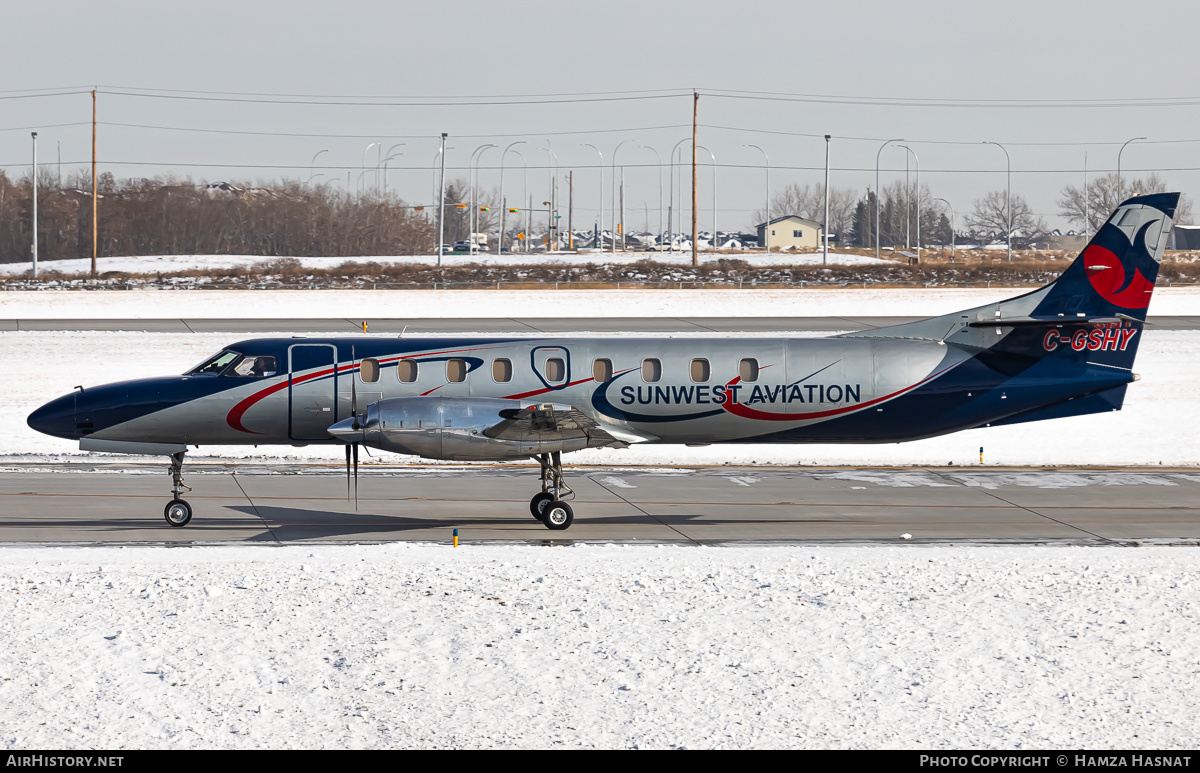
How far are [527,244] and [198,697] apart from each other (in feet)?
595

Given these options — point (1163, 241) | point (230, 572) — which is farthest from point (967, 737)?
point (1163, 241)

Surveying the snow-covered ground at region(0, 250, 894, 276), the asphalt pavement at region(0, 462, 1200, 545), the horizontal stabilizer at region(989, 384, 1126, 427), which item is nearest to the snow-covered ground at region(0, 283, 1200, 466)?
the asphalt pavement at region(0, 462, 1200, 545)

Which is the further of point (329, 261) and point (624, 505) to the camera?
point (329, 261)

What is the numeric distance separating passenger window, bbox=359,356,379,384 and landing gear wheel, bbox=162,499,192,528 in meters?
3.76

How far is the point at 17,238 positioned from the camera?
442ft

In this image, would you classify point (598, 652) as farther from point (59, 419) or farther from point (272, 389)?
point (59, 419)

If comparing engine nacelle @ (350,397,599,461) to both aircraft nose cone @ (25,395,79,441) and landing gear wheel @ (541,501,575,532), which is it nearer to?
landing gear wheel @ (541,501,575,532)

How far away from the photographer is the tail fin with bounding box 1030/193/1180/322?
74.7 ft

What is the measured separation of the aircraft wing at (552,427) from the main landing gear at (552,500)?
0.49 metres

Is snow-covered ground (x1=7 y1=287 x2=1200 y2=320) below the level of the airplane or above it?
above

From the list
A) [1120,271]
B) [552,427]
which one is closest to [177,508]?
[552,427]

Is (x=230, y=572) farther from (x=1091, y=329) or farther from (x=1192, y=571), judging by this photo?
(x=1091, y=329)

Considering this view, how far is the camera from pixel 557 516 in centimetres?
2084

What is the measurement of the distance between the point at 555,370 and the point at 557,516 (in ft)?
8.84
